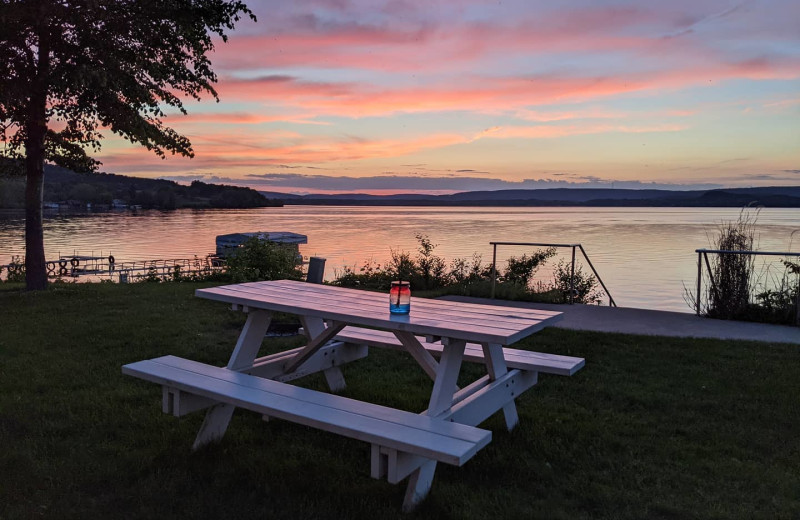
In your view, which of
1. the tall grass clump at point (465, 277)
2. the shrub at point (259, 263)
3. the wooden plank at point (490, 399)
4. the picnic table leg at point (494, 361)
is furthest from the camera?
the shrub at point (259, 263)

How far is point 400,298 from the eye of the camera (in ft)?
9.38

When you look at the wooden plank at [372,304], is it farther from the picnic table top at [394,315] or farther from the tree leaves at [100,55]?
the tree leaves at [100,55]

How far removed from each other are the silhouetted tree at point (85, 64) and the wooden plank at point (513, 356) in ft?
21.2

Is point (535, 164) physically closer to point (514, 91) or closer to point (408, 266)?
point (514, 91)

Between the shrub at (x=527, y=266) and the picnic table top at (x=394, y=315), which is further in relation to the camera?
the shrub at (x=527, y=266)

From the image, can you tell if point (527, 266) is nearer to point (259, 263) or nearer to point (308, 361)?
point (259, 263)

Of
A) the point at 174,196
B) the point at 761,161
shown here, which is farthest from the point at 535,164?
the point at 174,196

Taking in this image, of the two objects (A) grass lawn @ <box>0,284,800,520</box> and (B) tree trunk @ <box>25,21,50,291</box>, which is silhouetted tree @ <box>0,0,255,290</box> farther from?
(A) grass lawn @ <box>0,284,800,520</box>

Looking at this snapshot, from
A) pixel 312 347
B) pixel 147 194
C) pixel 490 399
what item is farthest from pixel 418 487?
pixel 147 194

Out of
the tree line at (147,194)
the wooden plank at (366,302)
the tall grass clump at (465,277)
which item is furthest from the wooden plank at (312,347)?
the tree line at (147,194)

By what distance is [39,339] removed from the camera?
5.93 meters

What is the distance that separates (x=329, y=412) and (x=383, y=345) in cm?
133

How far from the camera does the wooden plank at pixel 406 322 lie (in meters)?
2.48

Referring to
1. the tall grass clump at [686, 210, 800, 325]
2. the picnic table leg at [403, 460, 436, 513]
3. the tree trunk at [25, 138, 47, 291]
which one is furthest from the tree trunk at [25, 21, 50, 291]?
the tall grass clump at [686, 210, 800, 325]
